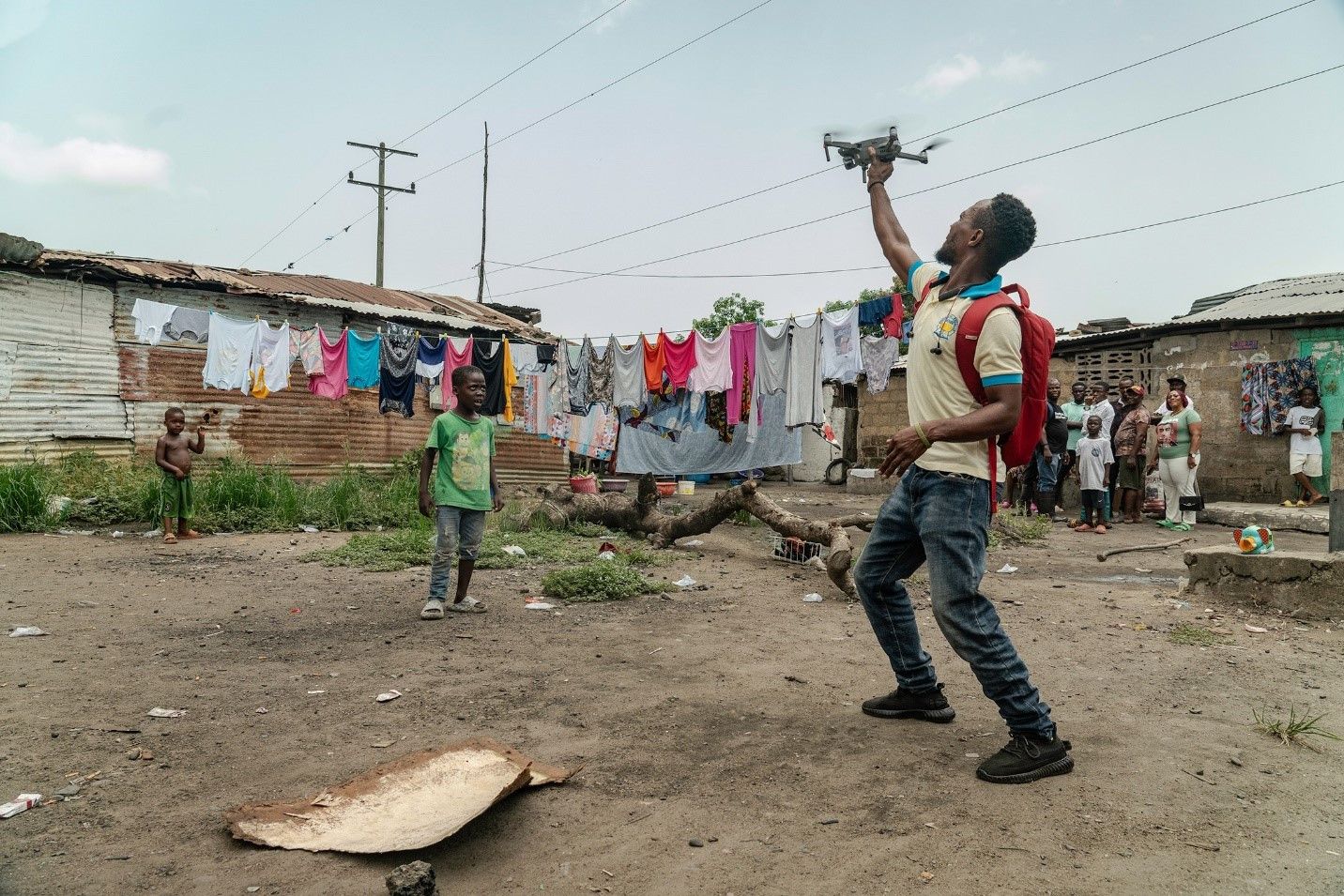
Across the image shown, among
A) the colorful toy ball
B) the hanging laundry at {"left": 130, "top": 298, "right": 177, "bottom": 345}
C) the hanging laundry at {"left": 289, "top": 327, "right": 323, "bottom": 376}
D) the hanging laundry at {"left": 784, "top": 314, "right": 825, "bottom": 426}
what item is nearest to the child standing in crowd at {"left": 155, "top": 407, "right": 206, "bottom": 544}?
the hanging laundry at {"left": 289, "top": 327, "right": 323, "bottom": 376}

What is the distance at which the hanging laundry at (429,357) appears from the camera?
11.8m

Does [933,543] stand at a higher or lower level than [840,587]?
higher

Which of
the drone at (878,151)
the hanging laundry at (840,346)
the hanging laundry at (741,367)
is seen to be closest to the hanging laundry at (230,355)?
the hanging laundry at (741,367)

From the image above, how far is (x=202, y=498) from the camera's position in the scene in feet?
33.4

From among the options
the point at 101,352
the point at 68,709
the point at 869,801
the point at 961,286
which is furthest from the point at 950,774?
the point at 101,352

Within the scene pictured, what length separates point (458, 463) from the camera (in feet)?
18.0

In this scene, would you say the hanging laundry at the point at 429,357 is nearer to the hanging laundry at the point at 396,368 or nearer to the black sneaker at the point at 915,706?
the hanging laundry at the point at 396,368

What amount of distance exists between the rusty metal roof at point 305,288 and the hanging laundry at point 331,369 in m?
1.94

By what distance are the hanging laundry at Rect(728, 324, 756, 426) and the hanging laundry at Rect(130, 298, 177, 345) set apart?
715cm

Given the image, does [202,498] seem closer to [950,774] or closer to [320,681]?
[320,681]

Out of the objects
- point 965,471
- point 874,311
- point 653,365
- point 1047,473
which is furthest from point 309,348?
point 965,471

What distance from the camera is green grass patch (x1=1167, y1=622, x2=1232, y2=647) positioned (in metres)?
4.80

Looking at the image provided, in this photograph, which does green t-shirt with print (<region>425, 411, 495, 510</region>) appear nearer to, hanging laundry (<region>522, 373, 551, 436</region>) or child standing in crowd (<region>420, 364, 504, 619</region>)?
child standing in crowd (<region>420, 364, 504, 619</region>)

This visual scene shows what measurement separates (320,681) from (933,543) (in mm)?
2904
